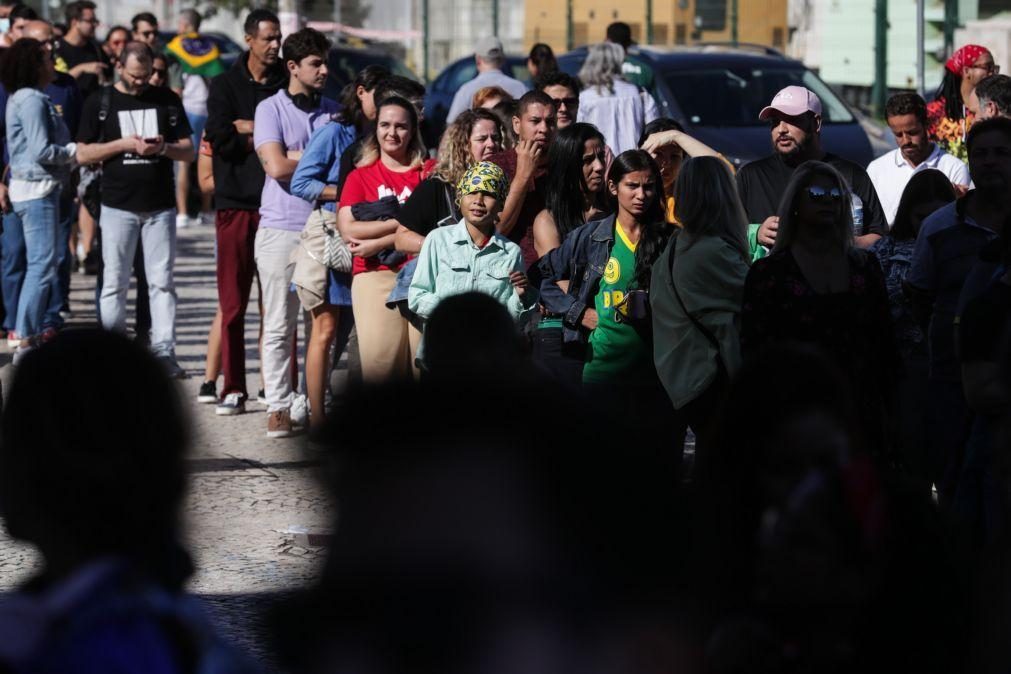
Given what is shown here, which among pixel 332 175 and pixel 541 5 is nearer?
pixel 332 175

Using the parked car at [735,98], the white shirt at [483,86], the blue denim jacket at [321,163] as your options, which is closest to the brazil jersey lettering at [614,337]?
the blue denim jacket at [321,163]

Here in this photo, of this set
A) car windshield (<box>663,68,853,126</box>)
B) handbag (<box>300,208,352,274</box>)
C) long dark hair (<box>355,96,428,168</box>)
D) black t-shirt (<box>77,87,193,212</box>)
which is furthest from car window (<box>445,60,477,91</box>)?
long dark hair (<box>355,96,428,168</box>)

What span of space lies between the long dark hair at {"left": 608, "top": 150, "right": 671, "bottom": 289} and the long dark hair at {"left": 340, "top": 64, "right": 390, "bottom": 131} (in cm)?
213

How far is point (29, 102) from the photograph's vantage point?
1020 centimetres

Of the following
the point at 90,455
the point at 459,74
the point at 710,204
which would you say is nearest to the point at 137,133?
the point at 710,204

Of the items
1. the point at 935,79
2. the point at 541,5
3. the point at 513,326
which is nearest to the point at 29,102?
the point at 513,326

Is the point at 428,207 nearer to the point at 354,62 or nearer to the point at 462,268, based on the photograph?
the point at 462,268

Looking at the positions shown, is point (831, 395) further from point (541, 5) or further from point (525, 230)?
point (541, 5)

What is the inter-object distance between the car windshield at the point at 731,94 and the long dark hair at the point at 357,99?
7103 millimetres

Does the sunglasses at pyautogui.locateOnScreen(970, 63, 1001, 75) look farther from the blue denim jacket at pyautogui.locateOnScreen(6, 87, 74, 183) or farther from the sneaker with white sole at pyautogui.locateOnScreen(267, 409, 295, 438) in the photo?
the blue denim jacket at pyautogui.locateOnScreen(6, 87, 74, 183)

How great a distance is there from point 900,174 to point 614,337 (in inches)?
108

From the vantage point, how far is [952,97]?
9.95m

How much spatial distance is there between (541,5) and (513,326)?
1223 inches

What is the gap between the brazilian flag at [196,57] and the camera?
18078 millimetres
